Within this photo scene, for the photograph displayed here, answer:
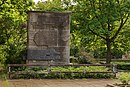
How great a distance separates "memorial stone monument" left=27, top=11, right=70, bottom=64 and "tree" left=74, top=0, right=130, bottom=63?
725 cm

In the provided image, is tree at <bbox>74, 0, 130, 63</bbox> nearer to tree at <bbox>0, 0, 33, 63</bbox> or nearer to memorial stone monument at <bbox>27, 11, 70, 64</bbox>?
tree at <bbox>0, 0, 33, 63</bbox>

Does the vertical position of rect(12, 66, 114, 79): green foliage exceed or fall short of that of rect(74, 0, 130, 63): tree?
→ it falls short

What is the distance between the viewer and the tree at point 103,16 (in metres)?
29.2

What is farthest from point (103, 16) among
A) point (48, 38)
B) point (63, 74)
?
point (63, 74)

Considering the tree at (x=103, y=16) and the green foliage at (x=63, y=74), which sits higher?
the tree at (x=103, y=16)

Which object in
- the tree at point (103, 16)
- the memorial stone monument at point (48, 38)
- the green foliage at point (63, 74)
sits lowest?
the green foliage at point (63, 74)

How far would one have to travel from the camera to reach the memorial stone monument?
864 inches

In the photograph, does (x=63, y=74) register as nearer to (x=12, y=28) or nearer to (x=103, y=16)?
(x=103, y=16)

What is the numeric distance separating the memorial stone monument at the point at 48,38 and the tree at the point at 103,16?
725 cm

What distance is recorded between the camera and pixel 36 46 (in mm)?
22016

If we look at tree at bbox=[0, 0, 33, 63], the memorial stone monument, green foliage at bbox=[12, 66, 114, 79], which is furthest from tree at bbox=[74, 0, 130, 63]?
green foliage at bbox=[12, 66, 114, 79]

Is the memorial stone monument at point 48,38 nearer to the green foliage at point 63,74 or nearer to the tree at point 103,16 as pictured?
the green foliage at point 63,74

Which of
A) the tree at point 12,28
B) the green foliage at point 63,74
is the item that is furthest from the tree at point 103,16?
the green foliage at point 63,74

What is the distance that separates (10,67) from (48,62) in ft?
8.70
